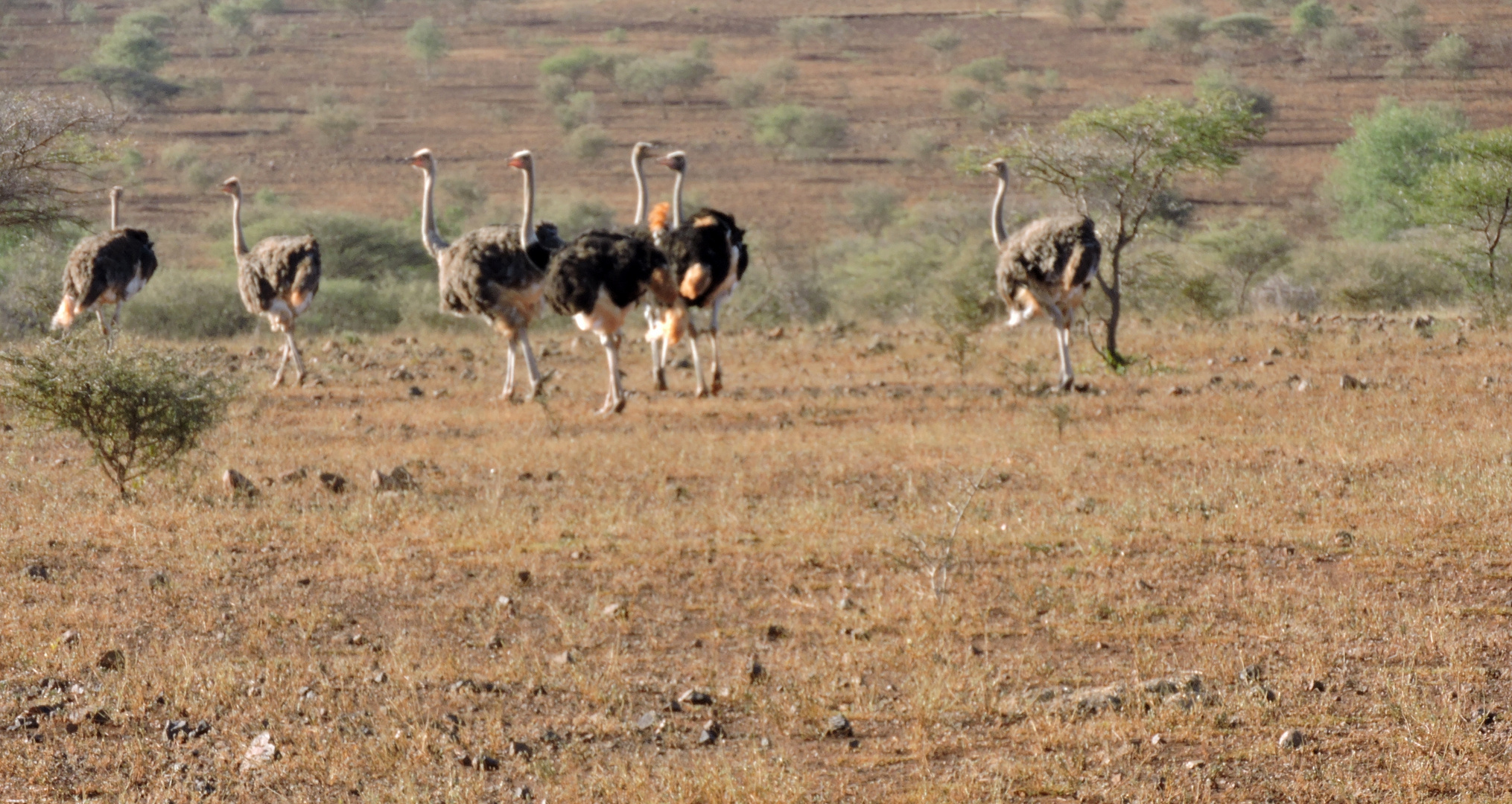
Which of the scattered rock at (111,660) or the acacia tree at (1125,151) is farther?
the acacia tree at (1125,151)

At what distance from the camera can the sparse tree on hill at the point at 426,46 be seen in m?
50.7

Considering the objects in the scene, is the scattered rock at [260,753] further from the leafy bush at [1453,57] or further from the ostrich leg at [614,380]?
the leafy bush at [1453,57]

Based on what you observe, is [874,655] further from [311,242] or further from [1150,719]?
A: [311,242]

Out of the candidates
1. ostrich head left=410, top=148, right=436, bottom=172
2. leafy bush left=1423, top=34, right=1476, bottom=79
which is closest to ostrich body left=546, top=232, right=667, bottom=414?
ostrich head left=410, top=148, right=436, bottom=172

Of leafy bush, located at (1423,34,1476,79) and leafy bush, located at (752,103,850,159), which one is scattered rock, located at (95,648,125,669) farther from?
leafy bush, located at (1423,34,1476,79)

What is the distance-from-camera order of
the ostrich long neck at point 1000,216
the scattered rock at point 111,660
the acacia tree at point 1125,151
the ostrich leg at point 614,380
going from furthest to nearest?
the acacia tree at point 1125,151, the ostrich long neck at point 1000,216, the ostrich leg at point 614,380, the scattered rock at point 111,660

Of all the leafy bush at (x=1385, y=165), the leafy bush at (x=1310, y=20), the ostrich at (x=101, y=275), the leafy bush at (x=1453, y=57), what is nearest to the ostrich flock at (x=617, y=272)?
the ostrich at (x=101, y=275)

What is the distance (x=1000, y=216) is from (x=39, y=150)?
327 inches

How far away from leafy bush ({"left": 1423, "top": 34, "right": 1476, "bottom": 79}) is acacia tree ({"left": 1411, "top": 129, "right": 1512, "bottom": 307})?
27.8m

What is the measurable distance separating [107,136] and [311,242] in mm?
25015

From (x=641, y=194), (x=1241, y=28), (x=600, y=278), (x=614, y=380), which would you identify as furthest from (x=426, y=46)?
(x=600, y=278)

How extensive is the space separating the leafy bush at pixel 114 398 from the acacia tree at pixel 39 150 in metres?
4.87

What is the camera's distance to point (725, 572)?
281 inches

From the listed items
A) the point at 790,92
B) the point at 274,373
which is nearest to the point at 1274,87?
the point at 790,92
